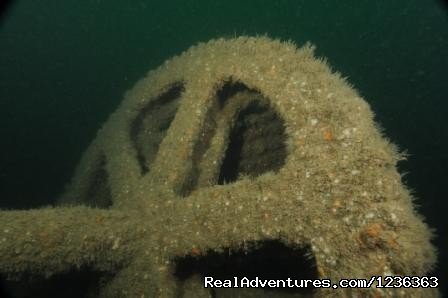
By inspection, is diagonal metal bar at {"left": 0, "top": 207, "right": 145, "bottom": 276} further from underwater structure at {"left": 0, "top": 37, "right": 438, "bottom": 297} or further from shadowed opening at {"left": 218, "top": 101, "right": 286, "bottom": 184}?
shadowed opening at {"left": 218, "top": 101, "right": 286, "bottom": 184}

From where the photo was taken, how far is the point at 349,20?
42656 millimetres

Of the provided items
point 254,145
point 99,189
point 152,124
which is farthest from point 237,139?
point 99,189

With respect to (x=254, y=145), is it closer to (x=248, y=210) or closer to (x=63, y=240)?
(x=248, y=210)

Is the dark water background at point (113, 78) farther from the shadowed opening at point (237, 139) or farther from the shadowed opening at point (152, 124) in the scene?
the shadowed opening at point (152, 124)

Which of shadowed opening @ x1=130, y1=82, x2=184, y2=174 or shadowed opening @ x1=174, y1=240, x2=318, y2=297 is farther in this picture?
shadowed opening @ x1=130, y1=82, x2=184, y2=174

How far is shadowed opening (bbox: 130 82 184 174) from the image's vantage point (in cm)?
599

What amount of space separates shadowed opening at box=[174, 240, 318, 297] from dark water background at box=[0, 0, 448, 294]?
328cm

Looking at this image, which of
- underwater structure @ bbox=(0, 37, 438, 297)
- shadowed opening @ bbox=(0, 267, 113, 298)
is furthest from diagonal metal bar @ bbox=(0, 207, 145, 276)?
shadowed opening @ bbox=(0, 267, 113, 298)

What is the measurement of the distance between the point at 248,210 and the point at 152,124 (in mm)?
3671

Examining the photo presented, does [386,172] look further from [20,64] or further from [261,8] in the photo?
[261,8]

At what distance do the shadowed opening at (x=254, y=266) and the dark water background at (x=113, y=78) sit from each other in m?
3.28

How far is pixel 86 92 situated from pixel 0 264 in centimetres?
3004

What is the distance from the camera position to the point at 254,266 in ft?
13.2

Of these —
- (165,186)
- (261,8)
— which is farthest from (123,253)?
(261,8)
